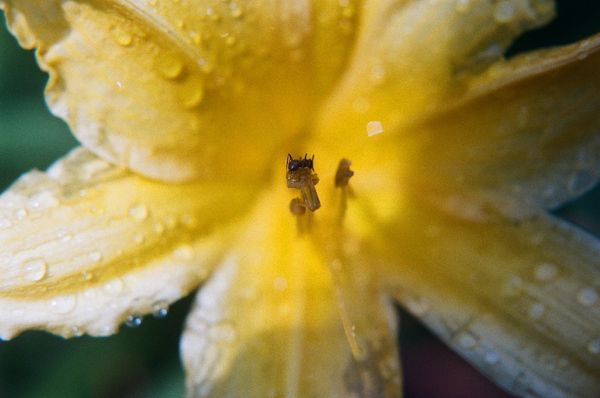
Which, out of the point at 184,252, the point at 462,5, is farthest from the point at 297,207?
the point at 462,5

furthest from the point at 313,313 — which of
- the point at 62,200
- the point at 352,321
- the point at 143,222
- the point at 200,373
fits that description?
the point at 62,200

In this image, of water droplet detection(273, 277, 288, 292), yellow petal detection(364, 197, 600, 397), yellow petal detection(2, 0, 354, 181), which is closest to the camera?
yellow petal detection(2, 0, 354, 181)

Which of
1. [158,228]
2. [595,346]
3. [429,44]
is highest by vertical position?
[429,44]

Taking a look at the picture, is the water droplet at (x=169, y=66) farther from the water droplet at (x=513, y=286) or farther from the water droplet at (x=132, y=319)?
the water droplet at (x=513, y=286)

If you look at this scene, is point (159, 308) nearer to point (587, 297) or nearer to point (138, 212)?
point (138, 212)

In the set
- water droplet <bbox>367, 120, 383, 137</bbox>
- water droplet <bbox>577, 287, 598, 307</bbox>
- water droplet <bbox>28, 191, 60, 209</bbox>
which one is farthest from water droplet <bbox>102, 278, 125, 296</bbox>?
water droplet <bbox>577, 287, 598, 307</bbox>

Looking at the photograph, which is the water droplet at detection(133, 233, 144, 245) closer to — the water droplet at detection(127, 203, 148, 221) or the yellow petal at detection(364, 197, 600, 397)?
the water droplet at detection(127, 203, 148, 221)
